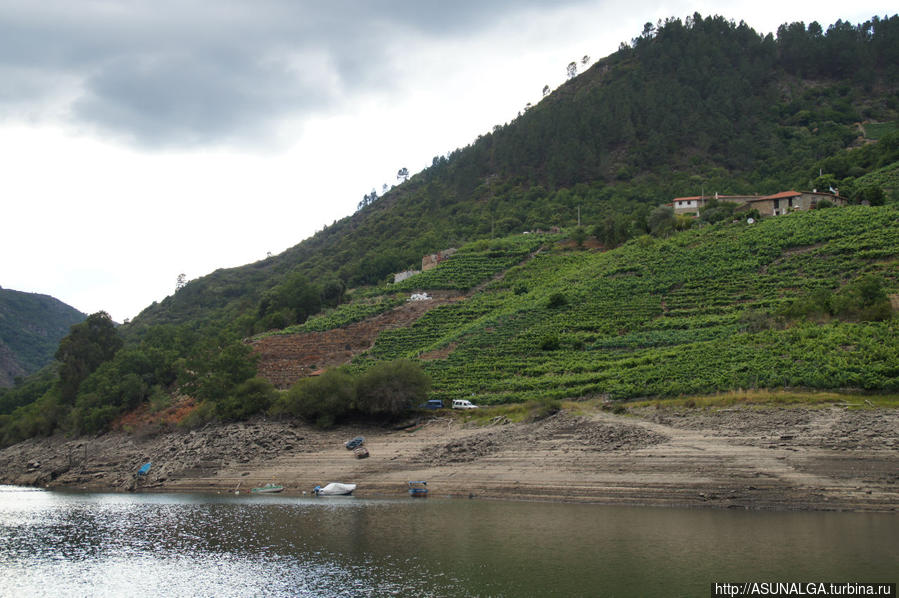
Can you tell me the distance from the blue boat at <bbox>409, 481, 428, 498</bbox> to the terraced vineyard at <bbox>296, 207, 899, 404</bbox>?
11941mm

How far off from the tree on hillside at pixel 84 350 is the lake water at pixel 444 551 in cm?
4898

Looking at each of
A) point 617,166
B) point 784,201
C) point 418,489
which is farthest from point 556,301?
point 617,166

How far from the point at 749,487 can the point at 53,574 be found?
30.3 meters

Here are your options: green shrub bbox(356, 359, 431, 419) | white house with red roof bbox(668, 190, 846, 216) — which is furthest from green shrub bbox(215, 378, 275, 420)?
white house with red roof bbox(668, 190, 846, 216)

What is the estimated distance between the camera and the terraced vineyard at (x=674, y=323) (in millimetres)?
43125

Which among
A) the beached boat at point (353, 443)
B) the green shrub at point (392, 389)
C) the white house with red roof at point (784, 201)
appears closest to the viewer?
the beached boat at point (353, 443)

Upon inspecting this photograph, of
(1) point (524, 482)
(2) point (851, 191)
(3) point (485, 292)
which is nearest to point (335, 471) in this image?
(1) point (524, 482)

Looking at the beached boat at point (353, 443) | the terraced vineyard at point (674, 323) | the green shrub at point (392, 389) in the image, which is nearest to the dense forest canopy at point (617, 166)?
the terraced vineyard at point (674, 323)

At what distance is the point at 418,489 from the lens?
4000cm

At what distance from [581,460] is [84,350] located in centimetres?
7000

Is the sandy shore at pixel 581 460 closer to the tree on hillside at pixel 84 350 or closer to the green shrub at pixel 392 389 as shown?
the green shrub at pixel 392 389

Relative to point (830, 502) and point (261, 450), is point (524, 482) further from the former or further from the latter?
point (261, 450)

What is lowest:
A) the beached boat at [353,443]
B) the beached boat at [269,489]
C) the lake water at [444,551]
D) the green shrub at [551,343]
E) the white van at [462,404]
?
the beached boat at [269,489]

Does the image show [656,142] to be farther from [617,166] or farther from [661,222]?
[661,222]
